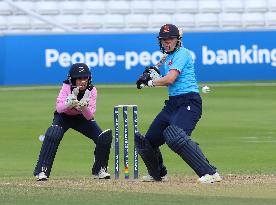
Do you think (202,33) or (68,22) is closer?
(202,33)

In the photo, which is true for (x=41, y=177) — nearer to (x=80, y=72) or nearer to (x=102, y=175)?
(x=102, y=175)

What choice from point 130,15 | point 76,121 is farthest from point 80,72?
point 130,15

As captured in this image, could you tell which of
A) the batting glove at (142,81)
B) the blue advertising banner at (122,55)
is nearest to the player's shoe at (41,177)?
the batting glove at (142,81)

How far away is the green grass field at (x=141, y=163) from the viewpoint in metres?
11.0

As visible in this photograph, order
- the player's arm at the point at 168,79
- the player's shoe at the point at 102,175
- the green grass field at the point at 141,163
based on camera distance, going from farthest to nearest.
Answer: the player's shoe at the point at 102,175 < the player's arm at the point at 168,79 < the green grass field at the point at 141,163

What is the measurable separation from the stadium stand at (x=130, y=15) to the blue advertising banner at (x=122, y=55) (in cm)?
340

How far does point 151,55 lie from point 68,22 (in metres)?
5.36

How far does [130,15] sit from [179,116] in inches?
984

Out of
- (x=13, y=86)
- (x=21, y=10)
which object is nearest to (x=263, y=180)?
(x=13, y=86)

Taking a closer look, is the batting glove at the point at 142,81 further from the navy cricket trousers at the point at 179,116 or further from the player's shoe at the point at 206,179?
the player's shoe at the point at 206,179

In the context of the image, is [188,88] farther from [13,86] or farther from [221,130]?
[13,86]

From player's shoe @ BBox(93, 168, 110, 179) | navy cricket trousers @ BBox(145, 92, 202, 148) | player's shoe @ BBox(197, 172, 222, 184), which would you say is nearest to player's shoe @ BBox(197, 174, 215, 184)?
player's shoe @ BBox(197, 172, 222, 184)

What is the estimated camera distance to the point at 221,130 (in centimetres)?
2000

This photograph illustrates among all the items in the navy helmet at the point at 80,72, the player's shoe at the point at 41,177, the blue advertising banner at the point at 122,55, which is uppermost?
the navy helmet at the point at 80,72
